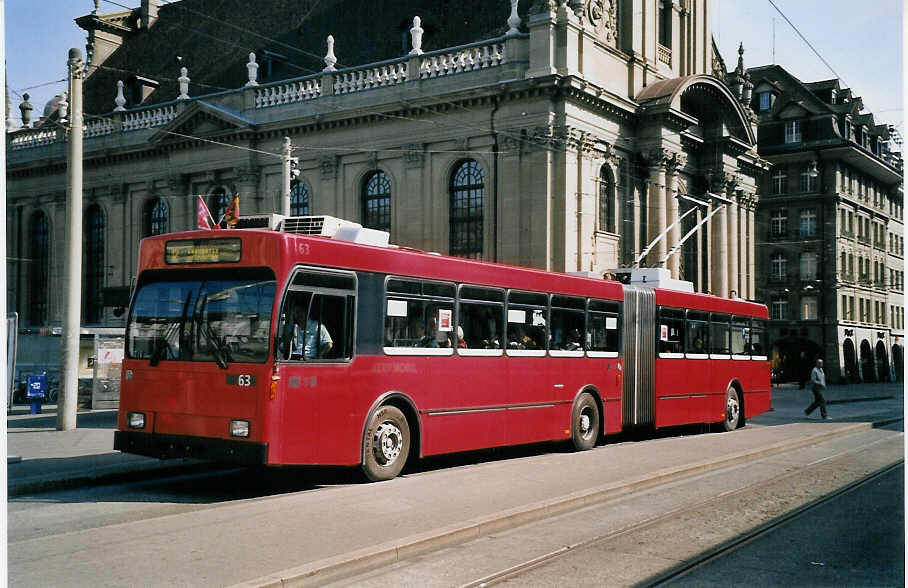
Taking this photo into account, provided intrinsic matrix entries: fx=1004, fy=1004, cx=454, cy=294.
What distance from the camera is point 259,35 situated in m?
48.6

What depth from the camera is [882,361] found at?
1697 inches

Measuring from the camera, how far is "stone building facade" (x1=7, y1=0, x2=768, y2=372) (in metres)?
36.2

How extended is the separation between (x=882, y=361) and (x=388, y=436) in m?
35.6

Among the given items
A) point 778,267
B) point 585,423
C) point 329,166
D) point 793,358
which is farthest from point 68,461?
point 778,267

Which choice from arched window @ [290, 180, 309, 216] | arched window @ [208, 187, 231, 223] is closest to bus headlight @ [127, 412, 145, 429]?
arched window @ [290, 180, 309, 216]

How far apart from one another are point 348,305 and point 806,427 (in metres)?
15.8

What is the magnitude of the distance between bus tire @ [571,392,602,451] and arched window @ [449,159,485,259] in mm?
20148

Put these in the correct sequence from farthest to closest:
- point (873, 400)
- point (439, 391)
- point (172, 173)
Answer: point (172, 173) < point (873, 400) < point (439, 391)

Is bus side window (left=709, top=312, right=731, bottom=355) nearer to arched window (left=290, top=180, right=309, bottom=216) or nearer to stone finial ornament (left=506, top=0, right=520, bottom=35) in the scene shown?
stone finial ornament (left=506, top=0, right=520, bottom=35)

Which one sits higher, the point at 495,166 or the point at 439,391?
the point at 495,166

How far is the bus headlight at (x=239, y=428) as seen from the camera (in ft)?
37.7

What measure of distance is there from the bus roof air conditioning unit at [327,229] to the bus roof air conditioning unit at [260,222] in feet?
0.35

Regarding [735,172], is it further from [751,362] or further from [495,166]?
[751,362]

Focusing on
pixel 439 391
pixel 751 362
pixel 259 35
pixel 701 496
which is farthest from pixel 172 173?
pixel 701 496
